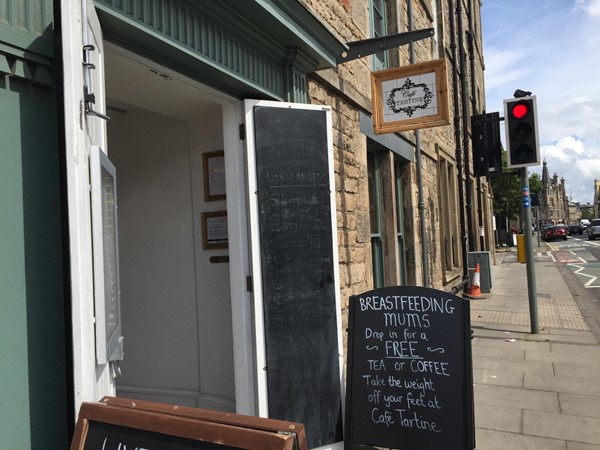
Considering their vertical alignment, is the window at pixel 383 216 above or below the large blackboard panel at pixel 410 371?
above

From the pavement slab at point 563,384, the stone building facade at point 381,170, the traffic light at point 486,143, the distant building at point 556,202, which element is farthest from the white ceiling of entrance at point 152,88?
the distant building at point 556,202

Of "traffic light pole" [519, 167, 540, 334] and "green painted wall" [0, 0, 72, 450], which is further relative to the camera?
"traffic light pole" [519, 167, 540, 334]

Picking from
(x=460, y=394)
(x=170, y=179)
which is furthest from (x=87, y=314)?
(x=170, y=179)

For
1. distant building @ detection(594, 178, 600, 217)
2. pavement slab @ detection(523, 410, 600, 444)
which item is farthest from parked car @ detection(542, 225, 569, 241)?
distant building @ detection(594, 178, 600, 217)

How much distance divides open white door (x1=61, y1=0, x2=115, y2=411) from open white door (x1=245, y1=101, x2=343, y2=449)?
65.0 inches

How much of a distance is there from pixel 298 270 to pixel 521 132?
5.34m

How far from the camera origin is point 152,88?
3463 mm

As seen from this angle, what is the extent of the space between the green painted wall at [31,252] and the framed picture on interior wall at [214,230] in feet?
7.10

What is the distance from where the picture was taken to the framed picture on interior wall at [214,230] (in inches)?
168

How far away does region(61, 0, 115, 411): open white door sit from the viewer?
73.0 inches

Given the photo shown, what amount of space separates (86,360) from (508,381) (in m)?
4.87

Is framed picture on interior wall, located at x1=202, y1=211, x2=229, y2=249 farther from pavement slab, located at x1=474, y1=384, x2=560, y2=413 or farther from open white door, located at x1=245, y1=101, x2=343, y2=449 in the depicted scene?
pavement slab, located at x1=474, y1=384, x2=560, y2=413

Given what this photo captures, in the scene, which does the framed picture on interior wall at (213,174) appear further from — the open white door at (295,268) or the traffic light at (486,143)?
the traffic light at (486,143)

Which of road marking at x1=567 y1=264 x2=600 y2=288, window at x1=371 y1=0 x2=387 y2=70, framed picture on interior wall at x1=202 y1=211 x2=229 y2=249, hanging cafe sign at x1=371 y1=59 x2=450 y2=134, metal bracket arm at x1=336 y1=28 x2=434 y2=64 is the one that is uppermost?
window at x1=371 y1=0 x2=387 y2=70
